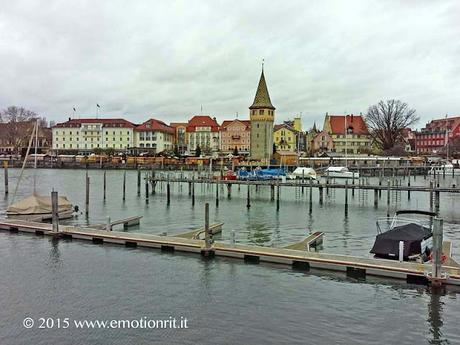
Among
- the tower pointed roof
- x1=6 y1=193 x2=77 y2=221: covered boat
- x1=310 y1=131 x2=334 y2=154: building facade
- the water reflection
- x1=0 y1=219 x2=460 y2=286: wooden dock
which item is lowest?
the water reflection

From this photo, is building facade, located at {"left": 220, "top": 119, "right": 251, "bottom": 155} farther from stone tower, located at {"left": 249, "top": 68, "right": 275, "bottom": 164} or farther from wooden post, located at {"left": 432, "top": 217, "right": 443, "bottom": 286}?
wooden post, located at {"left": 432, "top": 217, "right": 443, "bottom": 286}

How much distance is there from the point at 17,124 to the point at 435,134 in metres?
138

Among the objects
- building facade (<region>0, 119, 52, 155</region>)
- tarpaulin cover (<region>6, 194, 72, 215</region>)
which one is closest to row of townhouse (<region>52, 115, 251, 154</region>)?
building facade (<region>0, 119, 52, 155</region>)

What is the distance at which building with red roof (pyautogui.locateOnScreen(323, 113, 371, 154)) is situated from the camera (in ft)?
480

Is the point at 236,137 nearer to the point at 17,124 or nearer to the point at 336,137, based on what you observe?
the point at 336,137

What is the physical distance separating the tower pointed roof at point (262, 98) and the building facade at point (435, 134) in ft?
234

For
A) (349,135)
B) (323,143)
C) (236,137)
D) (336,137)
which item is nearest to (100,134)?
(236,137)

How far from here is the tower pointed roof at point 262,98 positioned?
346 feet

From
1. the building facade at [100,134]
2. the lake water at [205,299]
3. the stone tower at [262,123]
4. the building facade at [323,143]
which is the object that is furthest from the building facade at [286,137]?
the lake water at [205,299]

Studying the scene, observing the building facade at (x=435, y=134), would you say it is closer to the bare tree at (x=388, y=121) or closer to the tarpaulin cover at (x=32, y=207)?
the bare tree at (x=388, y=121)

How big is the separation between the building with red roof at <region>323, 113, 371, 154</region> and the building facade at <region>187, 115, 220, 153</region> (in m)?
35.3

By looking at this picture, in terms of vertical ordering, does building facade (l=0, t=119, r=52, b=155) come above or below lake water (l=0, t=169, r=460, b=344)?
above

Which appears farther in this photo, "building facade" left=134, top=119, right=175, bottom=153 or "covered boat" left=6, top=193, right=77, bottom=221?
"building facade" left=134, top=119, right=175, bottom=153

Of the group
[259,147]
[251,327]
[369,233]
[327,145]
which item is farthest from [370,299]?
[327,145]
